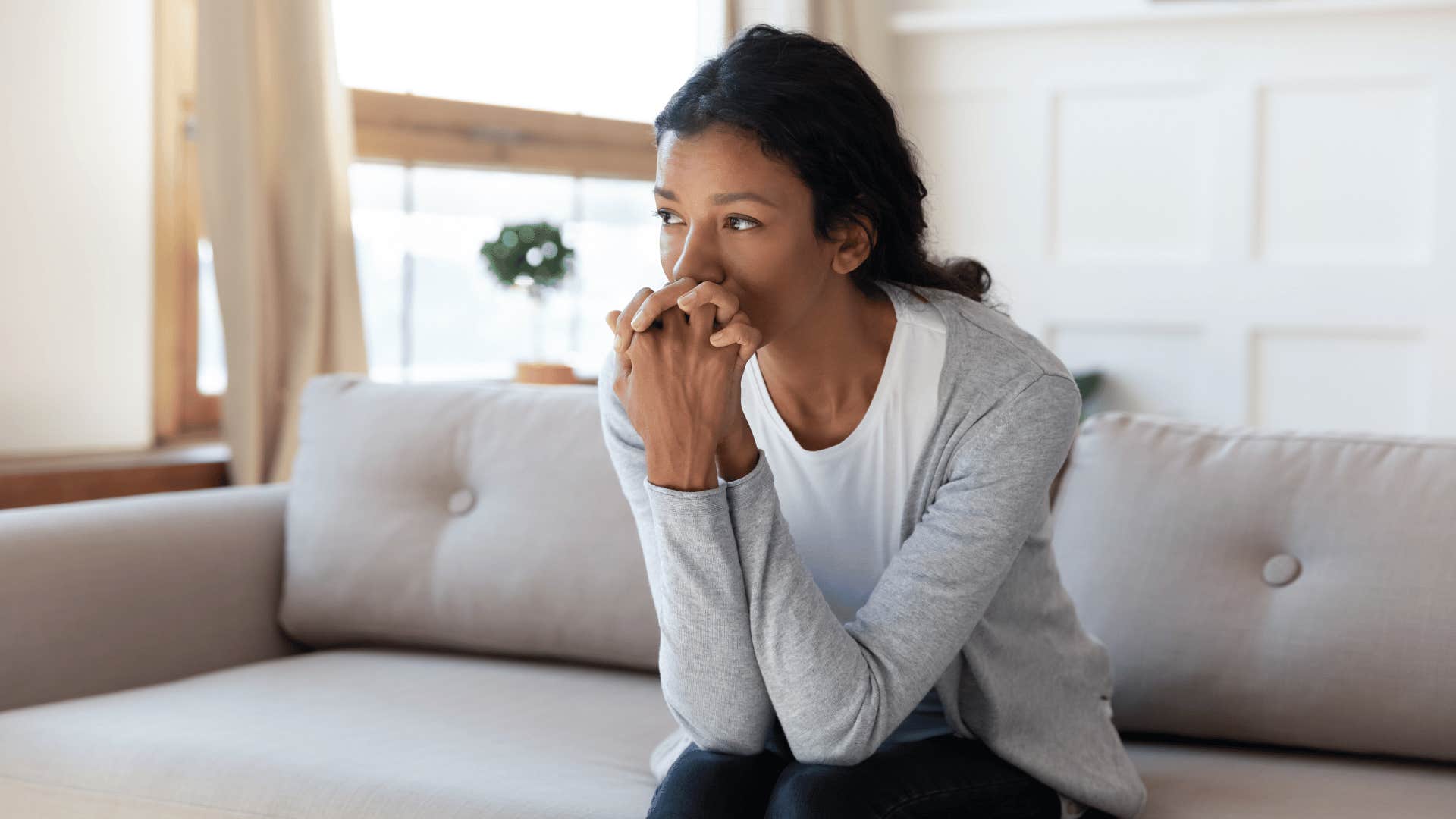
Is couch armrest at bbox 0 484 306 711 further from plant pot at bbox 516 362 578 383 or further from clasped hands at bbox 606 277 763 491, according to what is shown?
clasped hands at bbox 606 277 763 491

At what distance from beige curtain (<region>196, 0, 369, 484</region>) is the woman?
1.25 meters

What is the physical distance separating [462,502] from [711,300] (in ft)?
2.83

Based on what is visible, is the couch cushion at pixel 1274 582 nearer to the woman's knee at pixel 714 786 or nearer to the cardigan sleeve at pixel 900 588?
the cardigan sleeve at pixel 900 588

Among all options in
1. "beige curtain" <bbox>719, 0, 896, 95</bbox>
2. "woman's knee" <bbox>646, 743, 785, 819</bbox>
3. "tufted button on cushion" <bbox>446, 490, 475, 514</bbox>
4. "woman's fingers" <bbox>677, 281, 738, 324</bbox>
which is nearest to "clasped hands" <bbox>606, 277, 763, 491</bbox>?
"woman's fingers" <bbox>677, 281, 738, 324</bbox>

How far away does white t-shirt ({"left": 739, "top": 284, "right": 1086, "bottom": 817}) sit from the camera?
1.25 m

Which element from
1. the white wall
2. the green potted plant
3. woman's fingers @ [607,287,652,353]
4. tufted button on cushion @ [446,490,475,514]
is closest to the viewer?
woman's fingers @ [607,287,652,353]

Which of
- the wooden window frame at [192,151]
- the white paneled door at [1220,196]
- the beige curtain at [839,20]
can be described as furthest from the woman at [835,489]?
the beige curtain at [839,20]

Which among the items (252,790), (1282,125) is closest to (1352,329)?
(1282,125)

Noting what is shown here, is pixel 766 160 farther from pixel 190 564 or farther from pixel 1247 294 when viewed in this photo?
pixel 1247 294

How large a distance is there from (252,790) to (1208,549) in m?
1.00

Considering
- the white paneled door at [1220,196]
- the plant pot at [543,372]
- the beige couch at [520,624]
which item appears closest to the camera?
the beige couch at [520,624]

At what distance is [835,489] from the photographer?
50.6 inches

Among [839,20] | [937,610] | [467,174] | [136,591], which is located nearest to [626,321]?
[937,610]

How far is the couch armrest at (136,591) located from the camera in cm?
164
